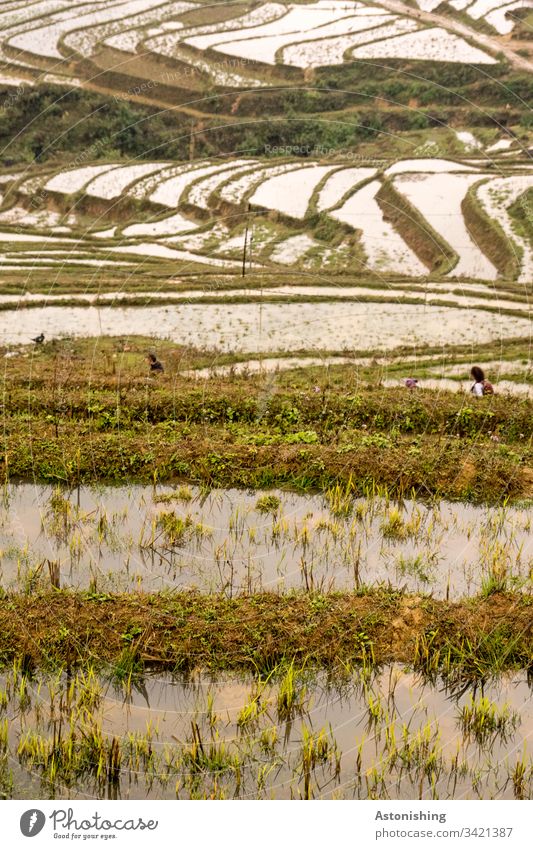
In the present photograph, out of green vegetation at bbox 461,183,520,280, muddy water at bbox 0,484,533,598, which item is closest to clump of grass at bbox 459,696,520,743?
muddy water at bbox 0,484,533,598

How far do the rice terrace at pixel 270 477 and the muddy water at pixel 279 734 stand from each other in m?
0.02

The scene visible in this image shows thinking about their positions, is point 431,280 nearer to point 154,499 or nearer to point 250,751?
point 154,499

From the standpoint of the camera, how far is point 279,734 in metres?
5.78

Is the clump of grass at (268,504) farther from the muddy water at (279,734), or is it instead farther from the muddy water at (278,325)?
the muddy water at (278,325)

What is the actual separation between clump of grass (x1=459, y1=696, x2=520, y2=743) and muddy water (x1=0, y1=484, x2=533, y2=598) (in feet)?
4.11

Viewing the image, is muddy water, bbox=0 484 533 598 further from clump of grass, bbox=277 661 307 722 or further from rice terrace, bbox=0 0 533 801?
clump of grass, bbox=277 661 307 722

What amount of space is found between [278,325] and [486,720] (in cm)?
912

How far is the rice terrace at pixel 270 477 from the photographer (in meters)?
5.74

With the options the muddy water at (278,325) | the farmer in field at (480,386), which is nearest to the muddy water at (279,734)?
A: the farmer in field at (480,386)

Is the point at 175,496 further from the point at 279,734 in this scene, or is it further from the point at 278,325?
the point at 278,325

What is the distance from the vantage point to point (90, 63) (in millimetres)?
26906

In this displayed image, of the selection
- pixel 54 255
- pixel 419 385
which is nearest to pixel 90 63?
pixel 54 255

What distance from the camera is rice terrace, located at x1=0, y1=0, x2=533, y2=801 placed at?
5.74 metres

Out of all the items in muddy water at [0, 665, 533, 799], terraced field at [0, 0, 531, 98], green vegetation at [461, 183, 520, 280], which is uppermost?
terraced field at [0, 0, 531, 98]
